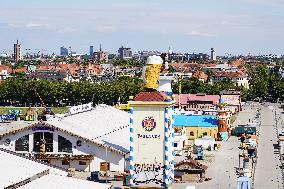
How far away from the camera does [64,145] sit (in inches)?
1426

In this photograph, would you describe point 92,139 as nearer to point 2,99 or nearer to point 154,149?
point 154,149

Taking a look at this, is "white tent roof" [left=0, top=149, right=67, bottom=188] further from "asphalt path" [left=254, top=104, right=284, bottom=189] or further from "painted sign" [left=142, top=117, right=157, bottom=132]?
"asphalt path" [left=254, top=104, right=284, bottom=189]

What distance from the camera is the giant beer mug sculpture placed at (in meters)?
26.4

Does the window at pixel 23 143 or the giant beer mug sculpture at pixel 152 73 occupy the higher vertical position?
the giant beer mug sculpture at pixel 152 73

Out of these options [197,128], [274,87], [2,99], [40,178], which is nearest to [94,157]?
[40,178]

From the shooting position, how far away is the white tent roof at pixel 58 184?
2178cm

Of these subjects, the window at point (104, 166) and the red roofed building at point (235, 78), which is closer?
the window at point (104, 166)

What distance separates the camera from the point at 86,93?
9094 cm

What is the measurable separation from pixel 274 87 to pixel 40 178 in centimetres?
9415

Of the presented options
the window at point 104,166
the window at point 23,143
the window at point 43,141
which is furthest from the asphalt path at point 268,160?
the window at point 23,143

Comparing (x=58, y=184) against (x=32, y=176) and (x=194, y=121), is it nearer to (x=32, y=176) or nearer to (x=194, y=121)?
(x=32, y=176)

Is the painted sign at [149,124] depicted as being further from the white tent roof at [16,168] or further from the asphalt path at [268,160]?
the asphalt path at [268,160]

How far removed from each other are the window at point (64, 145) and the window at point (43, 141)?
1.67 ft

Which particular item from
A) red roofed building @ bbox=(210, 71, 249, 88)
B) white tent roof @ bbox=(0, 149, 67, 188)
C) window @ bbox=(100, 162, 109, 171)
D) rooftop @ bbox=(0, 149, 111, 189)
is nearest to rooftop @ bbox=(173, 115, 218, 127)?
window @ bbox=(100, 162, 109, 171)
